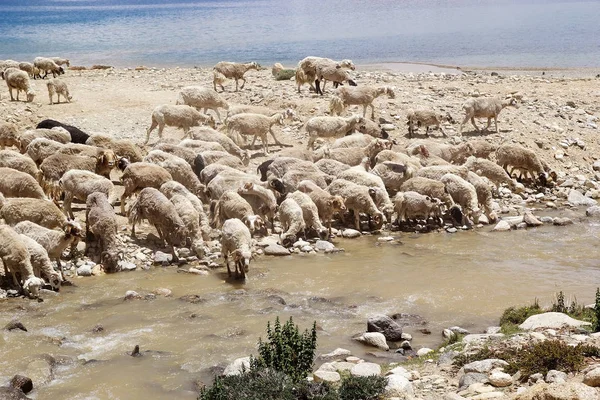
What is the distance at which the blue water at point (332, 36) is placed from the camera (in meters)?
45.3

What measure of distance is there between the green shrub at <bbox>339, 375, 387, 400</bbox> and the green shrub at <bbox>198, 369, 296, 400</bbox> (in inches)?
21.7

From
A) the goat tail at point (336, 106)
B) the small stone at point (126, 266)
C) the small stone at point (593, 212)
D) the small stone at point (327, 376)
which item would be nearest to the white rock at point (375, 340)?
the small stone at point (327, 376)

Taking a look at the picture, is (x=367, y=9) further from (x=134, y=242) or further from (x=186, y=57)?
(x=134, y=242)

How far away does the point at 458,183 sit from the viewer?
1636 cm

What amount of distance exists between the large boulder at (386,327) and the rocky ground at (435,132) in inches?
10.8

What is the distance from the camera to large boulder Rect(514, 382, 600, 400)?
659cm

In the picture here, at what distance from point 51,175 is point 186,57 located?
33026mm

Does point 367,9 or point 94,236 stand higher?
point 367,9

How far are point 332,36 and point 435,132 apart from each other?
3995 centimetres

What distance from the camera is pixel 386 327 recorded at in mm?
10383

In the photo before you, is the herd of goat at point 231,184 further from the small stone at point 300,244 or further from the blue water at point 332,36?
the blue water at point 332,36

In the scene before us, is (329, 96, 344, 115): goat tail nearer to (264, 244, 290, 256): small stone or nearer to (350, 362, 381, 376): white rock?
(264, 244, 290, 256): small stone

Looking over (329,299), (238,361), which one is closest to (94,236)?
(329,299)

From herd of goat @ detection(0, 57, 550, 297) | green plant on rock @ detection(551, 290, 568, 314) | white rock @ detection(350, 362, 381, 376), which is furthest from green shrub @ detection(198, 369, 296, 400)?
herd of goat @ detection(0, 57, 550, 297)
